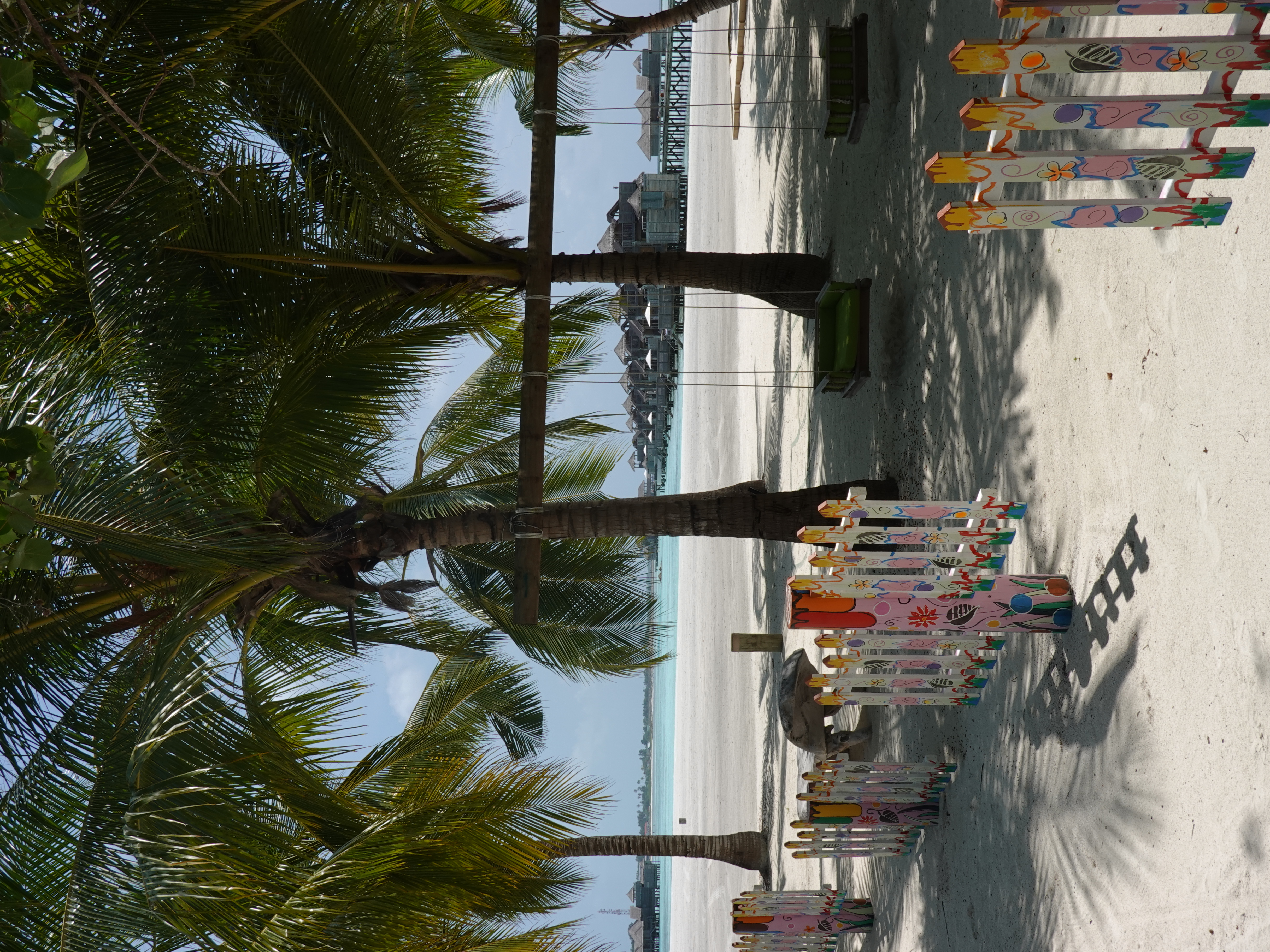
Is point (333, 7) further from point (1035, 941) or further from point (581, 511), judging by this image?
point (1035, 941)

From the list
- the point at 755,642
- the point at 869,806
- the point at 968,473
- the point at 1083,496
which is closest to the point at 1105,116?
the point at 1083,496

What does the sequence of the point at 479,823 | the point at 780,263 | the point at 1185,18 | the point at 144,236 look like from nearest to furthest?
the point at 1185,18, the point at 479,823, the point at 144,236, the point at 780,263

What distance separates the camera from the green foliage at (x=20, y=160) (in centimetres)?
141

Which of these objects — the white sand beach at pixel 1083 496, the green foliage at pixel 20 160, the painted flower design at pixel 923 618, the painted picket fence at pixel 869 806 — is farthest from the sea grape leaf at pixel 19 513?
the painted picket fence at pixel 869 806

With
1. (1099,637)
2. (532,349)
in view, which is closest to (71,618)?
(532,349)

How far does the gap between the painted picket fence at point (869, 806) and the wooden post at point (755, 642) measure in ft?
11.9

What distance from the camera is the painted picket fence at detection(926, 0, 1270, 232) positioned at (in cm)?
265

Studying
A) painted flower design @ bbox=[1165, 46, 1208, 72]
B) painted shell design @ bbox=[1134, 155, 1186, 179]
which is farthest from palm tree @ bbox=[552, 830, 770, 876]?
painted flower design @ bbox=[1165, 46, 1208, 72]

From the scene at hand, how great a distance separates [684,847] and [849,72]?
22.8 ft

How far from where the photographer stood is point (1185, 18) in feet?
11.4

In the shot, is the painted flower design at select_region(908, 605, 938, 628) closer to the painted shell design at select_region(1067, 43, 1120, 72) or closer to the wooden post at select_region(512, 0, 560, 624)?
the wooden post at select_region(512, 0, 560, 624)

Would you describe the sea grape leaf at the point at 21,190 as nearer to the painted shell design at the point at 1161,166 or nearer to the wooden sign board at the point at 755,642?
the painted shell design at the point at 1161,166

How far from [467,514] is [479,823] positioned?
2.09 meters

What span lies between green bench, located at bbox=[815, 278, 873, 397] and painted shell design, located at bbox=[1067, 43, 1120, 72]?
453cm
